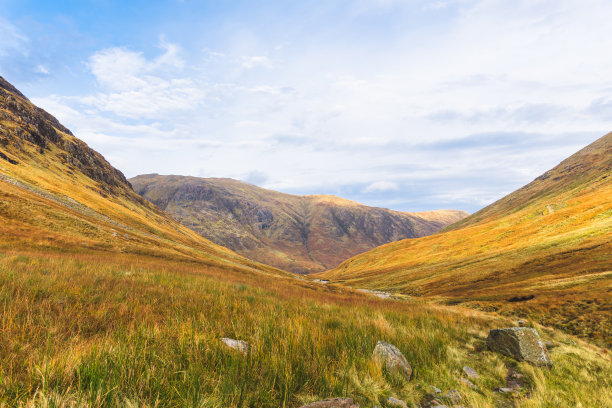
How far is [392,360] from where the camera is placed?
5.30m

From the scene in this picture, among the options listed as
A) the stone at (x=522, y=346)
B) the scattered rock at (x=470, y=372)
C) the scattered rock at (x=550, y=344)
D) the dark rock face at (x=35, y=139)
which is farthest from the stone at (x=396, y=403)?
the dark rock face at (x=35, y=139)

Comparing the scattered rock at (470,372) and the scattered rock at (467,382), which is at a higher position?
the scattered rock at (467,382)

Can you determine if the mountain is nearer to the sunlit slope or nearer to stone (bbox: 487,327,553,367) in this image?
stone (bbox: 487,327,553,367)

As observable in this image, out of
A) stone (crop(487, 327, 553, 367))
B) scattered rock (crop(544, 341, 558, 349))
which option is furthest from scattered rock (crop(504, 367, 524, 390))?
scattered rock (crop(544, 341, 558, 349))

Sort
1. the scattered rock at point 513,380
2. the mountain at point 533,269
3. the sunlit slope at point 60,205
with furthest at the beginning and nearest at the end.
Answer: the sunlit slope at point 60,205
the mountain at point 533,269
the scattered rock at point 513,380

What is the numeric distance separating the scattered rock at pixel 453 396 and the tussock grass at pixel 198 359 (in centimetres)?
15

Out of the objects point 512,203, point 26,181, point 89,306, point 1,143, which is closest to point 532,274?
point 89,306

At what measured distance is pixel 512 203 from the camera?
7643 inches

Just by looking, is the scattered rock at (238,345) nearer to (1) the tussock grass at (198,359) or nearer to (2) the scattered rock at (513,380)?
(1) the tussock grass at (198,359)

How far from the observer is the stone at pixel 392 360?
516cm

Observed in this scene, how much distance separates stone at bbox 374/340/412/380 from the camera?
5156 mm

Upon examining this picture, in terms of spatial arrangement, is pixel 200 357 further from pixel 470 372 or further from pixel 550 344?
pixel 550 344

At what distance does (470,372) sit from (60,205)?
69.2 m

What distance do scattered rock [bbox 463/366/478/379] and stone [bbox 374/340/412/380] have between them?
1.77m
